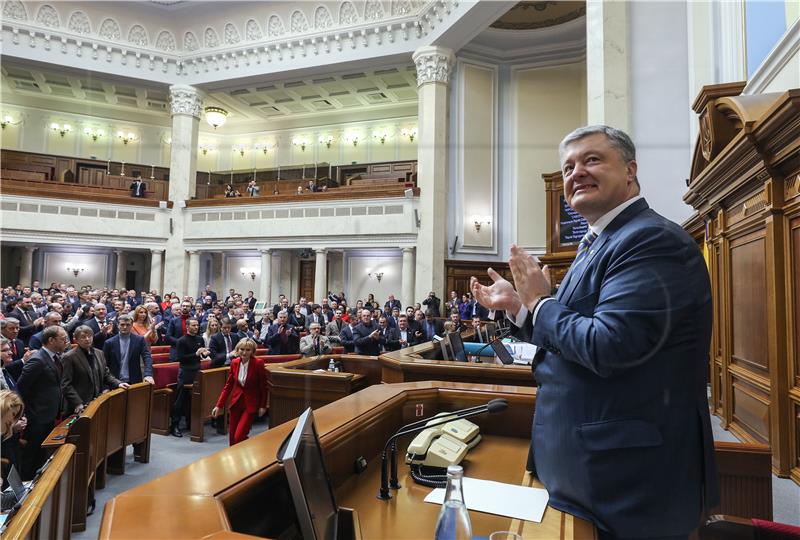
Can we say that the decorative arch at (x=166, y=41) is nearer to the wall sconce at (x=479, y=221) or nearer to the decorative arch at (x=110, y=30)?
the decorative arch at (x=110, y=30)

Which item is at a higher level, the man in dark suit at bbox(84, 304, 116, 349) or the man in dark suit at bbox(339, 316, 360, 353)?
the man in dark suit at bbox(84, 304, 116, 349)

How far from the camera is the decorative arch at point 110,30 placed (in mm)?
14852

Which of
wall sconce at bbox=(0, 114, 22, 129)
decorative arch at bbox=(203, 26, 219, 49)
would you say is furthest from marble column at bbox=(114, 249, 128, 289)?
decorative arch at bbox=(203, 26, 219, 49)

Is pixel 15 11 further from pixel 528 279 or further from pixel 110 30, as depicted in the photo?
pixel 528 279

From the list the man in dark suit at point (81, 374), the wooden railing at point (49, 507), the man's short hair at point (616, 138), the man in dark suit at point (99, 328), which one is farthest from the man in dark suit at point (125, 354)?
the man's short hair at point (616, 138)

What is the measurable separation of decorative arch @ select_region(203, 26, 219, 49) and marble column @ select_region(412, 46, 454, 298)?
6.82 meters

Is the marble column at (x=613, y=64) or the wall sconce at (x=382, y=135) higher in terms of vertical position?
the wall sconce at (x=382, y=135)

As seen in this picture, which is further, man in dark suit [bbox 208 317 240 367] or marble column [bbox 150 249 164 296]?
marble column [bbox 150 249 164 296]

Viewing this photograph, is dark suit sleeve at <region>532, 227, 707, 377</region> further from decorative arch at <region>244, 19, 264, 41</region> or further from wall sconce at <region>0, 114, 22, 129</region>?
wall sconce at <region>0, 114, 22, 129</region>

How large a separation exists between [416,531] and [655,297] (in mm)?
889

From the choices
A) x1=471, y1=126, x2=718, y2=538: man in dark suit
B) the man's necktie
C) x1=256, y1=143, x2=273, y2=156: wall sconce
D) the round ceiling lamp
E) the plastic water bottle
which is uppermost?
x1=256, y1=143, x2=273, y2=156: wall sconce

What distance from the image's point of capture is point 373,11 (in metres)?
13.5

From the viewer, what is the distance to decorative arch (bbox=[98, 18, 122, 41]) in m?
14.9

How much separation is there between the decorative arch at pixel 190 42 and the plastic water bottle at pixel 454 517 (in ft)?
57.9
